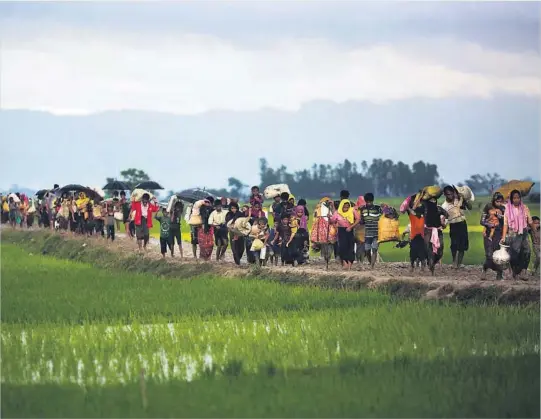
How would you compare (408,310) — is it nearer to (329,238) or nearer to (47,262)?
(329,238)

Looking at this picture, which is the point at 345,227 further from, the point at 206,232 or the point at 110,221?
the point at 110,221

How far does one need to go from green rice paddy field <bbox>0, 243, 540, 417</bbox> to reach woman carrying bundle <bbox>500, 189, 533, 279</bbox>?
1278 mm

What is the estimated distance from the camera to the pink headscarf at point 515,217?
1205 cm

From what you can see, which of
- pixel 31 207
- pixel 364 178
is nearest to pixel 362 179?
pixel 364 178

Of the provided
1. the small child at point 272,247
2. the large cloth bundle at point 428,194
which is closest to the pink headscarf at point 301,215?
the small child at point 272,247

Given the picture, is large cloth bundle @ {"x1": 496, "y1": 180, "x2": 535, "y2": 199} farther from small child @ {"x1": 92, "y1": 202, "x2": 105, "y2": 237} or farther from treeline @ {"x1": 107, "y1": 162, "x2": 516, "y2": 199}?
treeline @ {"x1": 107, "y1": 162, "x2": 516, "y2": 199}

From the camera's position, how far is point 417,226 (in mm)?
13961

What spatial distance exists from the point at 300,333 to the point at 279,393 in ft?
8.24

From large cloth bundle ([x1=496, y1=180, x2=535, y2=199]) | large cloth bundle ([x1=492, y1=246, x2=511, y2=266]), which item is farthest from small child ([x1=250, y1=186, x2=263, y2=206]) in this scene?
large cloth bundle ([x1=492, y1=246, x2=511, y2=266])

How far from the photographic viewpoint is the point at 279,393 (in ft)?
24.2

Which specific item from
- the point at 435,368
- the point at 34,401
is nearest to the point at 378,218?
the point at 435,368

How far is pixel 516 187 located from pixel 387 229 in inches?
101

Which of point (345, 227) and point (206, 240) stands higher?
point (345, 227)

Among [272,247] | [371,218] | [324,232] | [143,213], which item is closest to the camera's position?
[371,218]
